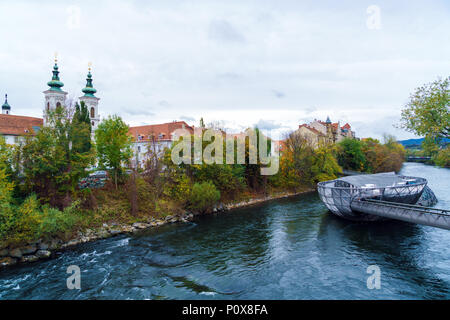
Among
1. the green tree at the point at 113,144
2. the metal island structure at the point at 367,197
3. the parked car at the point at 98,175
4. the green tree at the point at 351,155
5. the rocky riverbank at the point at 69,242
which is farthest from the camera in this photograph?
the green tree at the point at 351,155

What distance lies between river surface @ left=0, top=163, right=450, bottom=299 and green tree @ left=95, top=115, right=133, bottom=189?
911 centimetres

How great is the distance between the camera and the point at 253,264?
14977 millimetres

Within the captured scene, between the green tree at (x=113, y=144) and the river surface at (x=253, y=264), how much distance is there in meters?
9.11

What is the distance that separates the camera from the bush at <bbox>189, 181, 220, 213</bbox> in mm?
27484

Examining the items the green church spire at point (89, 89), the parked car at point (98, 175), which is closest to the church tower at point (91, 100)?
the green church spire at point (89, 89)

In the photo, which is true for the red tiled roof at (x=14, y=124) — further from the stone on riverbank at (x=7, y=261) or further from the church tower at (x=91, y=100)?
the stone on riverbank at (x=7, y=261)

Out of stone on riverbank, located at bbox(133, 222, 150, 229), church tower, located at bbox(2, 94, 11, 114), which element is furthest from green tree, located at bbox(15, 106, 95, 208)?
church tower, located at bbox(2, 94, 11, 114)

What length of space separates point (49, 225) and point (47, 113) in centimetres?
923

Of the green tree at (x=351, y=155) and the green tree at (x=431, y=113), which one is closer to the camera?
the green tree at (x=431, y=113)

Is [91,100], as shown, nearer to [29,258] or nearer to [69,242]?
[69,242]

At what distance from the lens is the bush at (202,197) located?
27.5 meters

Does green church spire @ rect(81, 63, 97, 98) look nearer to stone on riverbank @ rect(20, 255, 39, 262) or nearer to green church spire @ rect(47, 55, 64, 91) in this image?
green church spire @ rect(47, 55, 64, 91)

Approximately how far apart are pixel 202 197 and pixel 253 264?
13.3 meters
